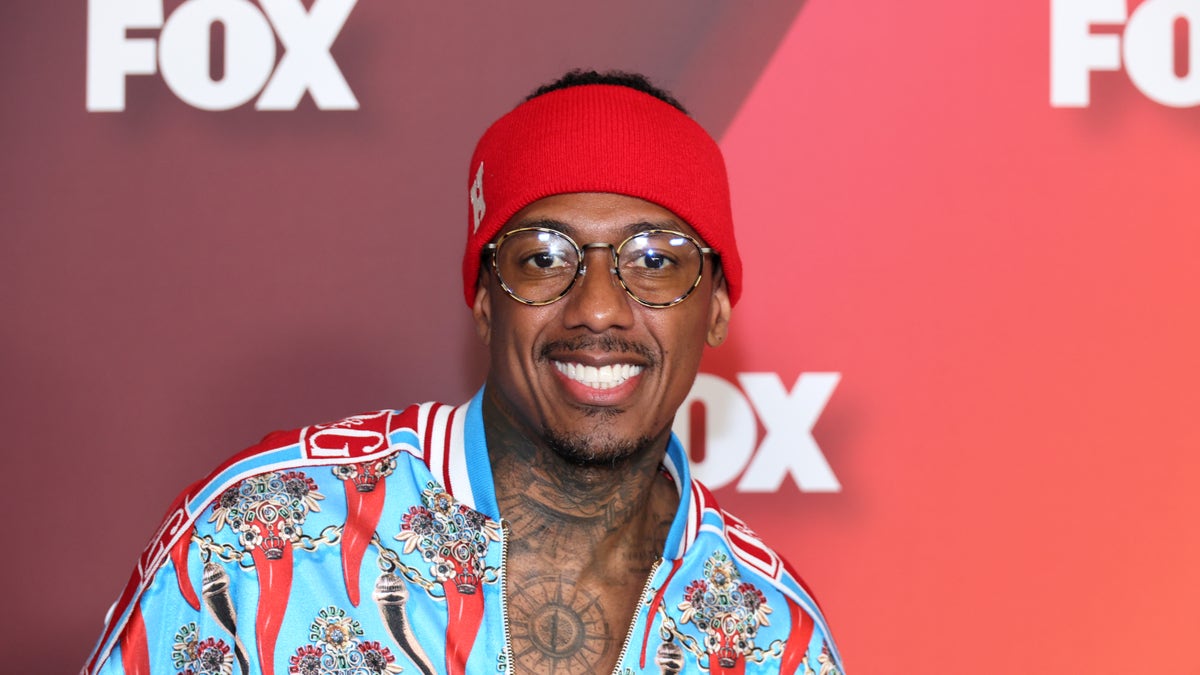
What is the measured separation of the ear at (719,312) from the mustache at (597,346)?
20 cm

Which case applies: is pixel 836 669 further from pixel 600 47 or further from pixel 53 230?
pixel 53 230

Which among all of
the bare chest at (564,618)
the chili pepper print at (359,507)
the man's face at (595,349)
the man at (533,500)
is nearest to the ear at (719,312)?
the man at (533,500)

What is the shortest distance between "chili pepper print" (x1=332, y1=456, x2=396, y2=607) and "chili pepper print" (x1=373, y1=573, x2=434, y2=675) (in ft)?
0.10

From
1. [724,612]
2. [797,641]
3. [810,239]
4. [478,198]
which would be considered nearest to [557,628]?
[724,612]

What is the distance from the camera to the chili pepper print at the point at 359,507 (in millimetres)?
1540

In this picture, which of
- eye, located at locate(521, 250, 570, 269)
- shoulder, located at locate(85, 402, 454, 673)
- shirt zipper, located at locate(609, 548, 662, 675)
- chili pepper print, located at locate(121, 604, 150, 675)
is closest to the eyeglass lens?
eye, located at locate(521, 250, 570, 269)

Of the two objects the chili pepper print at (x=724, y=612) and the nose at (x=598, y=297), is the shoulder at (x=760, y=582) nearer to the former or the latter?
the chili pepper print at (x=724, y=612)

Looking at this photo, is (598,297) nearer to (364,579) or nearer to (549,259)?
Answer: (549,259)

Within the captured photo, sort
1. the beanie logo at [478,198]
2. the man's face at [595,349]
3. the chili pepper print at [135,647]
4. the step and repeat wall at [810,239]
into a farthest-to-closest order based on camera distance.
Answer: the step and repeat wall at [810,239]
the beanie logo at [478,198]
the man's face at [595,349]
the chili pepper print at [135,647]

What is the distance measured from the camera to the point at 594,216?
1.61m

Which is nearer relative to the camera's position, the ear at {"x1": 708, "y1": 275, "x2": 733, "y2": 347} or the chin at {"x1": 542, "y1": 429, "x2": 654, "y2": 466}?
the chin at {"x1": 542, "y1": 429, "x2": 654, "y2": 466}

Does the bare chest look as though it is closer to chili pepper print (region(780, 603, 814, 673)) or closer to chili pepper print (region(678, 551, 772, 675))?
chili pepper print (region(678, 551, 772, 675))

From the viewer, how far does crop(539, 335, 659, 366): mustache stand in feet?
5.15

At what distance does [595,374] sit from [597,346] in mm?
42
